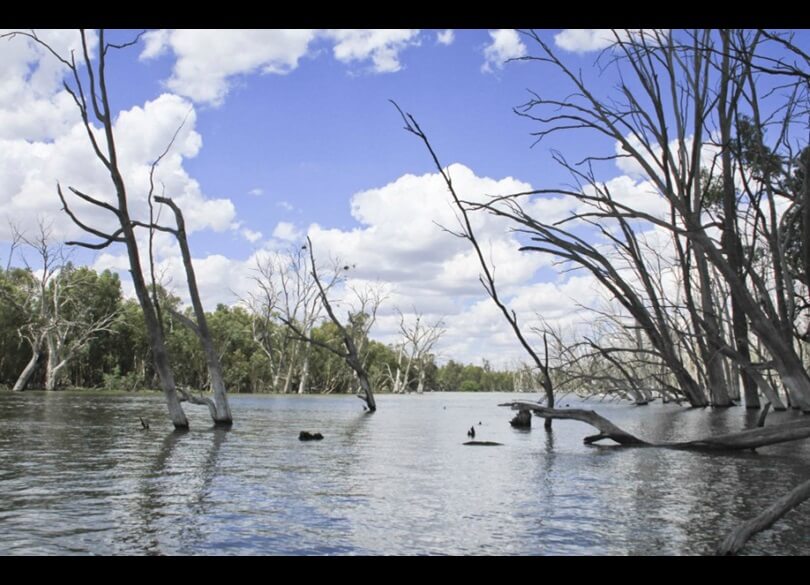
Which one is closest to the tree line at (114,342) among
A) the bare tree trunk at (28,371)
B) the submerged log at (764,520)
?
the bare tree trunk at (28,371)

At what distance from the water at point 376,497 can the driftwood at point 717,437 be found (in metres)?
0.33

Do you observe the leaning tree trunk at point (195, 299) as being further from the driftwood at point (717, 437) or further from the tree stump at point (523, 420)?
the tree stump at point (523, 420)

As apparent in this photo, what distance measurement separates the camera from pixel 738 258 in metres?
15.3

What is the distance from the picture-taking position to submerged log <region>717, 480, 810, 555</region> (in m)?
5.07

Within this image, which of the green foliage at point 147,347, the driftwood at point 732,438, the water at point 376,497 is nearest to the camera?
the driftwood at point 732,438

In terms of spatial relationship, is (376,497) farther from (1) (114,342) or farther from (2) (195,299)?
(1) (114,342)

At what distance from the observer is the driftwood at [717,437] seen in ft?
42.5

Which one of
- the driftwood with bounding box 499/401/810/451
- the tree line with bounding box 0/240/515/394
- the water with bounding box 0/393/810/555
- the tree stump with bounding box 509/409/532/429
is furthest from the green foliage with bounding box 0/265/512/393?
the water with bounding box 0/393/810/555

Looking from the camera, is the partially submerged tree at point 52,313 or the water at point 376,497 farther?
the partially submerged tree at point 52,313

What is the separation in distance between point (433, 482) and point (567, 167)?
25.7 ft

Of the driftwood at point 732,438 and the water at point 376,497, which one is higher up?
the driftwood at point 732,438

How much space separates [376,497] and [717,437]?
9.13 meters

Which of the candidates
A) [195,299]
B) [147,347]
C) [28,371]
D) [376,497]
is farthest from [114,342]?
[376,497]

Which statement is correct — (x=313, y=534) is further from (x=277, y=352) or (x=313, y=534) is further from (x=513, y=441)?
(x=277, y=352)
